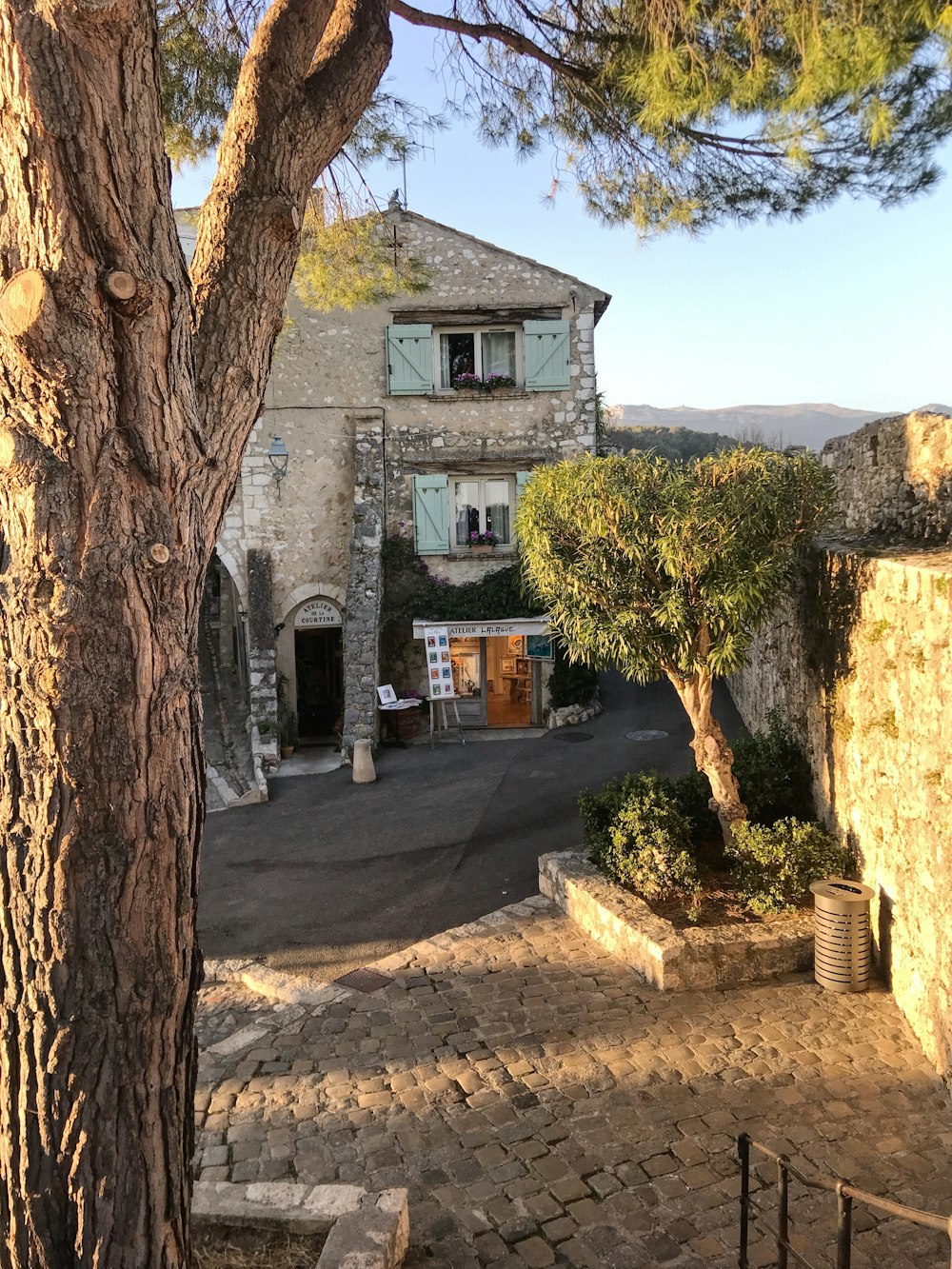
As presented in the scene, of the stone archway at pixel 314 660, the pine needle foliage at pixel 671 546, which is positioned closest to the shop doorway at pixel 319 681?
the stone archway at pixel 314 660

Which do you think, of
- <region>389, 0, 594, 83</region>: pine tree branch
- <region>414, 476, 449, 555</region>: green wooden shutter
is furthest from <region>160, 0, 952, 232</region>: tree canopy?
<region>414, 476, 449, 555</region>: green wooden shutter

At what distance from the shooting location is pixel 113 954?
282cm

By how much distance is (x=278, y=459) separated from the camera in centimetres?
1549

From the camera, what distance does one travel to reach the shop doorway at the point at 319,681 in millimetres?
16281

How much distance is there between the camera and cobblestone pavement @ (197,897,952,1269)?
4316 mm

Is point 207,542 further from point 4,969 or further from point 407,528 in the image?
point 407,528

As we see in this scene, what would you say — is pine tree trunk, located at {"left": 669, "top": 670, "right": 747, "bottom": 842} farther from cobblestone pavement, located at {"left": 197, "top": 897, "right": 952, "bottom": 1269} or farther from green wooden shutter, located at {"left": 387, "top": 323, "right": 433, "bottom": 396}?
green wooden shutter, located at {"left": 387, "top": 323, "right": 433, "bottom": 396}

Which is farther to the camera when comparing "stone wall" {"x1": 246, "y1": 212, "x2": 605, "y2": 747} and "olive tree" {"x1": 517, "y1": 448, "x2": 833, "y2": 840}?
"stone wall" {"x1": 246, "y1": 212, "x2": 605, "y2": 747}

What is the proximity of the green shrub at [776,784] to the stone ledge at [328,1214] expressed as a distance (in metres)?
5.27

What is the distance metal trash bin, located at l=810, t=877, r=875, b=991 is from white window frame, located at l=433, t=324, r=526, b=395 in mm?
11518

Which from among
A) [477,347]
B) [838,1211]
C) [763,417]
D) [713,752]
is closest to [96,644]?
[838,1211]

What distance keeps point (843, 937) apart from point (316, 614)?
11.4 metres

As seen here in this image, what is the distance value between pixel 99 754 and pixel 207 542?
3.09ft

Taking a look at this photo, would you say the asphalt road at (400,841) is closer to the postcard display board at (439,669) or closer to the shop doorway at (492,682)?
the postcard display board at (439,669)
